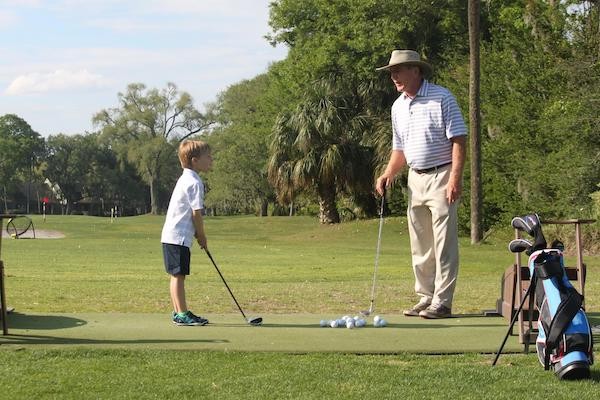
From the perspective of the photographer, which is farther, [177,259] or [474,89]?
[474,89]

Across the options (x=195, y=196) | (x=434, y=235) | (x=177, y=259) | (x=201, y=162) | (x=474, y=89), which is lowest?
(x=177, y=259)

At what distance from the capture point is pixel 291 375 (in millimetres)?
5172

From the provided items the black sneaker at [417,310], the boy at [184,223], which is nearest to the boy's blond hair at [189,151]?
the boy at [184,223]

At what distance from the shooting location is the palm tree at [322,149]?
37688mm

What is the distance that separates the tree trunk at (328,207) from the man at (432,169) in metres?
32.0

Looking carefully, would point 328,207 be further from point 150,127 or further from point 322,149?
Answer: point 150,127

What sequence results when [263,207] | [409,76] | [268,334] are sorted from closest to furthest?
[268,334] < [409,76] < [263,207]

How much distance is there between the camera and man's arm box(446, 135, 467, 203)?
729 cm

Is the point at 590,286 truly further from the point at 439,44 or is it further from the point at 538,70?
the point at 439,44

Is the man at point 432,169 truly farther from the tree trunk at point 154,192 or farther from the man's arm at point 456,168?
the tree trunk at point 154,192

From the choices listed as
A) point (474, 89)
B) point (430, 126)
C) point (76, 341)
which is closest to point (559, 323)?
point (430, 126)

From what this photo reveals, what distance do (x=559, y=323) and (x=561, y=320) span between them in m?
0.03

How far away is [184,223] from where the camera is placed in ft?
24.0

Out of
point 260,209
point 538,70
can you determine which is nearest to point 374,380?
point 538,70
